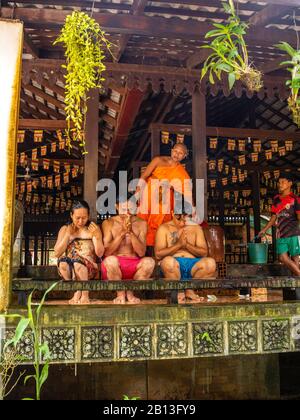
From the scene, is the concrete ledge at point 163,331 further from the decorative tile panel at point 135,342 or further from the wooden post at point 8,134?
the wooden post at point 8,134

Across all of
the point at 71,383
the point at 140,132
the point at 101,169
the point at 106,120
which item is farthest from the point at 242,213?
the point at 71,383

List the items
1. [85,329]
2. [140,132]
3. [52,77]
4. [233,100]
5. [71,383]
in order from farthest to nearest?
[233,100], [140,132], [52,77], [71,383], [85,329]

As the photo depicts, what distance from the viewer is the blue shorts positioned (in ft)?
16.9

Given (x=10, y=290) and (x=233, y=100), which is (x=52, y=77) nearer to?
(x=10, y=290)

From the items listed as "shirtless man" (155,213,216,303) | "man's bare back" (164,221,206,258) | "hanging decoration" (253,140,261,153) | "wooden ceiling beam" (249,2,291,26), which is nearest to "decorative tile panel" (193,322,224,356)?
"shirtless man" (155,213,216,303)

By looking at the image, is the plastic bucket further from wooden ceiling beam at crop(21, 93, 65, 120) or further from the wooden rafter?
wooden ceiling beam at crop(21, 93, 65, 120)

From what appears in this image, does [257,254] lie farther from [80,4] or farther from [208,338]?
[80,4]

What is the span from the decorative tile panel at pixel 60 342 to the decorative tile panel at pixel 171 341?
70 cm

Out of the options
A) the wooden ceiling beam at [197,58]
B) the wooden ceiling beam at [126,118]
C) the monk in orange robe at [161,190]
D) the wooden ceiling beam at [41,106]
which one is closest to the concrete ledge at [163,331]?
the monk in orange robe at [161,190]

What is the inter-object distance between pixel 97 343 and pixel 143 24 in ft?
12.4

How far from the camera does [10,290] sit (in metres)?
3.31

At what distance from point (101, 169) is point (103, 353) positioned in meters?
10.0

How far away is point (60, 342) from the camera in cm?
322

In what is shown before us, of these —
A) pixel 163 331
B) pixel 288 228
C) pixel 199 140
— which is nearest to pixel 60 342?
pixel 163 331
